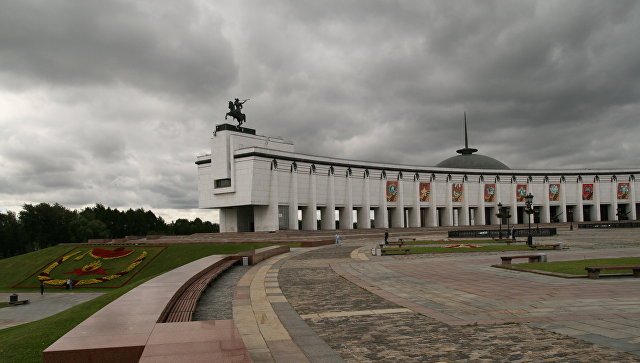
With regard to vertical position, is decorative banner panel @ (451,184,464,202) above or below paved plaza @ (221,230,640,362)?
above

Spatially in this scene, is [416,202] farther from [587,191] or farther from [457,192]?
[587,191]

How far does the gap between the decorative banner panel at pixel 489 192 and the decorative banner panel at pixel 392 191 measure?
2396 cm

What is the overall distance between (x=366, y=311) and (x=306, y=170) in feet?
214

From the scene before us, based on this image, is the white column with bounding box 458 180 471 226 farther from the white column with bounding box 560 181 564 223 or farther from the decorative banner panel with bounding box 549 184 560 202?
the white column with bounding box 560 181 564 223

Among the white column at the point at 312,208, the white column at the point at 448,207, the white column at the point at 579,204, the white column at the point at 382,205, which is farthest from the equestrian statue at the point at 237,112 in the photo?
the white column at the point at 579,204

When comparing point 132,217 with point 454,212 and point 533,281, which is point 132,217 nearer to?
point 454,212

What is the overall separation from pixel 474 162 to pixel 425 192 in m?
27.6

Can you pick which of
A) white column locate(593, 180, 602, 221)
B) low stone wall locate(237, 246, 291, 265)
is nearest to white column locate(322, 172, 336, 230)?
low stone wall locate(237, 246, 291, 265)

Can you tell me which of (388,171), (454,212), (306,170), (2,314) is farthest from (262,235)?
(454,212)

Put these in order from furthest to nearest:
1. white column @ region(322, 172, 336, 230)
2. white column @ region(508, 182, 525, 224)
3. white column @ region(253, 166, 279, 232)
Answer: white column @ region(508, 182, 525, 224), white column @ region(322, 172, 336, 230), white column @ region(253, 166, 279, 232)

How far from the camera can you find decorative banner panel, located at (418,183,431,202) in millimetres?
92312

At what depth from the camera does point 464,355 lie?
707 centimetres

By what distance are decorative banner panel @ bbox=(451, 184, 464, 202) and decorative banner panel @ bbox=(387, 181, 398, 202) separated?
15.2 m

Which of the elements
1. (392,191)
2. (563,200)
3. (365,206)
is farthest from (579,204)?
(365,206)
